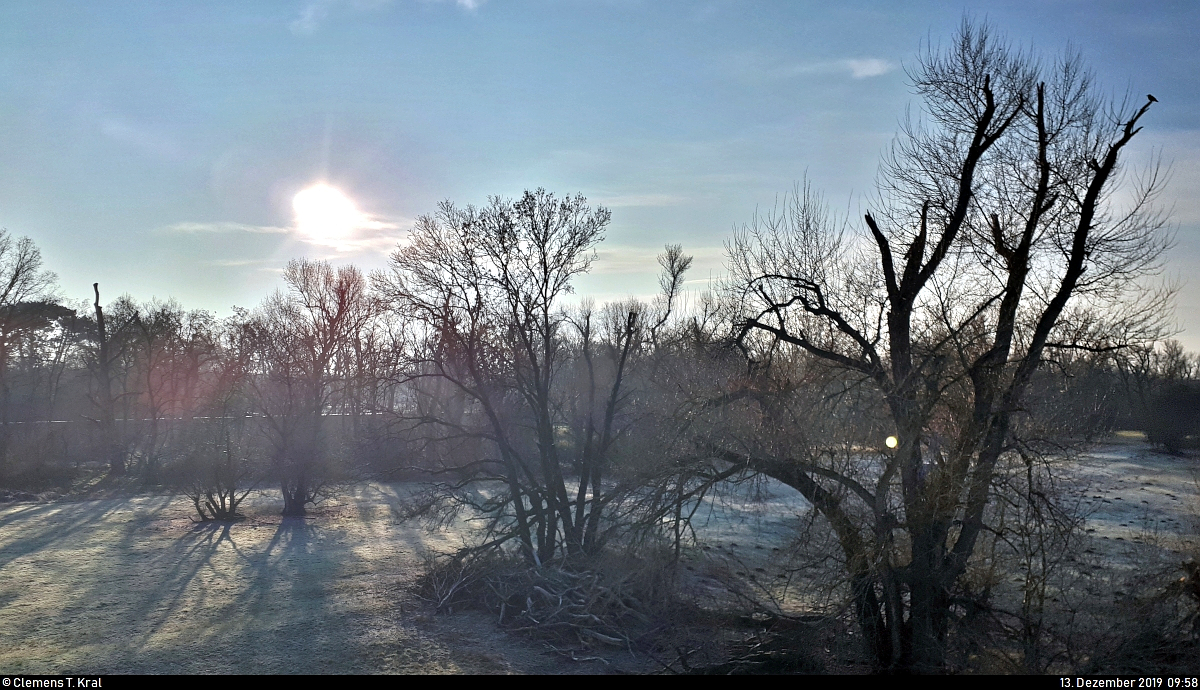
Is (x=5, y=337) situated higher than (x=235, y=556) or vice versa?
(x=5, y=337)

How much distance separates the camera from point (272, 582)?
16.4m

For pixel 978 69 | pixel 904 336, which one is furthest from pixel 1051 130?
pixel 904 336

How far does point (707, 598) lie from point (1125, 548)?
12.6m

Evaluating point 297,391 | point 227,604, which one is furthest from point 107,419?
point 227,604

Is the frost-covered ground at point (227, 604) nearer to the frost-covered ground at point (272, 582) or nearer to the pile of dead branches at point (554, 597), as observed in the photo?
the frost-covered ground at point (272, 582)

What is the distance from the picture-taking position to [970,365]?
35.1 feet

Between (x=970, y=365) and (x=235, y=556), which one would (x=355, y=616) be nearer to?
(x=235, y=556)

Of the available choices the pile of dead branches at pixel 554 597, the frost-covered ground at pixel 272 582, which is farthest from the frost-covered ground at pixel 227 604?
the pile of dead branches at pixel 554 597


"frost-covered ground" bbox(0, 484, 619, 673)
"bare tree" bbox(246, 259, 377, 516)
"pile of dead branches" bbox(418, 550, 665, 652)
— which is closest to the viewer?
"frost-covered ground" bbox(0, 484, 619, 673)

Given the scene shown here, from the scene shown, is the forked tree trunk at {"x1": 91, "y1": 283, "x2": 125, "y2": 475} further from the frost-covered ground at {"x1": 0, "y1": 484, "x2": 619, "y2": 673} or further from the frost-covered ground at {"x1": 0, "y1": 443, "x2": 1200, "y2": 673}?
the frost-covered ground at {"x1": 0, "y1": 484, "x2": 619, "y2": 673}

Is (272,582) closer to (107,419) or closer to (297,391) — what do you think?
(297,391)

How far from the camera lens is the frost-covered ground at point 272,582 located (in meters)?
11.8

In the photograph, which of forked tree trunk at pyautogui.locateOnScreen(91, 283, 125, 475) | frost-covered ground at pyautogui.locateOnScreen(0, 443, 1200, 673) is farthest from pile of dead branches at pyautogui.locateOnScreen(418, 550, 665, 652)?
forked tree trunk at pyautogui.locateOnScreen(91, 283, 125, 475)

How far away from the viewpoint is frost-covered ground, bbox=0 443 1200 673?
11.8 meters
